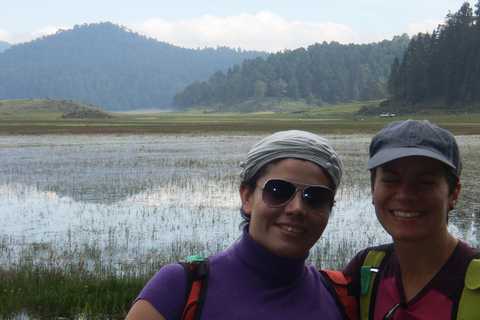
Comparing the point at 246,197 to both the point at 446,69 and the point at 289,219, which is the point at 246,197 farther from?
the point at 446,69

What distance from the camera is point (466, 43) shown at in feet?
327

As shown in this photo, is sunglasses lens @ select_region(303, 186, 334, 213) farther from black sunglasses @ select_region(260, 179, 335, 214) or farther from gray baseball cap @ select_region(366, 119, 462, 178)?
gray baseball cap @ select_region(366, 119, 462, 178)

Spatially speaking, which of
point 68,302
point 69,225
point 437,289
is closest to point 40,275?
point 68,302

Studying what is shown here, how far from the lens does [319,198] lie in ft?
8.96

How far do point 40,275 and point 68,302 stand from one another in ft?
5.03

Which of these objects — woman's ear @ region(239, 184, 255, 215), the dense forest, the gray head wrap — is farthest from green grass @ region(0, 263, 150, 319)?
the dense forest

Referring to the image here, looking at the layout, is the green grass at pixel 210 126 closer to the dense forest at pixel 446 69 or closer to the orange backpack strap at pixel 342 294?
the dense forest at pixel 446 69

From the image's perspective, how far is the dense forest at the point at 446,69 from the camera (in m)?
94.4

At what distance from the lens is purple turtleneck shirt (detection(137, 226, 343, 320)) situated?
95.7 inches

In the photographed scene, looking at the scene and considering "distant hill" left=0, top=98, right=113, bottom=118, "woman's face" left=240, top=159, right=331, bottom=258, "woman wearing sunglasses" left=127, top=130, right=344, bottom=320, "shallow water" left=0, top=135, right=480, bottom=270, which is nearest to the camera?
"woman wearing sunglasses" left=127, top=130, right=344, bottom=320

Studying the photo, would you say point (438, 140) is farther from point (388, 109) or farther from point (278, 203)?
point (388, 109)

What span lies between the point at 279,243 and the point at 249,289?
0.84ft

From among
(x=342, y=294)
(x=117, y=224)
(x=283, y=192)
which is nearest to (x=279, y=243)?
(x=283, y=192)

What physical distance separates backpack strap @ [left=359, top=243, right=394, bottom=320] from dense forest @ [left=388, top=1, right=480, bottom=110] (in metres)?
93.1
